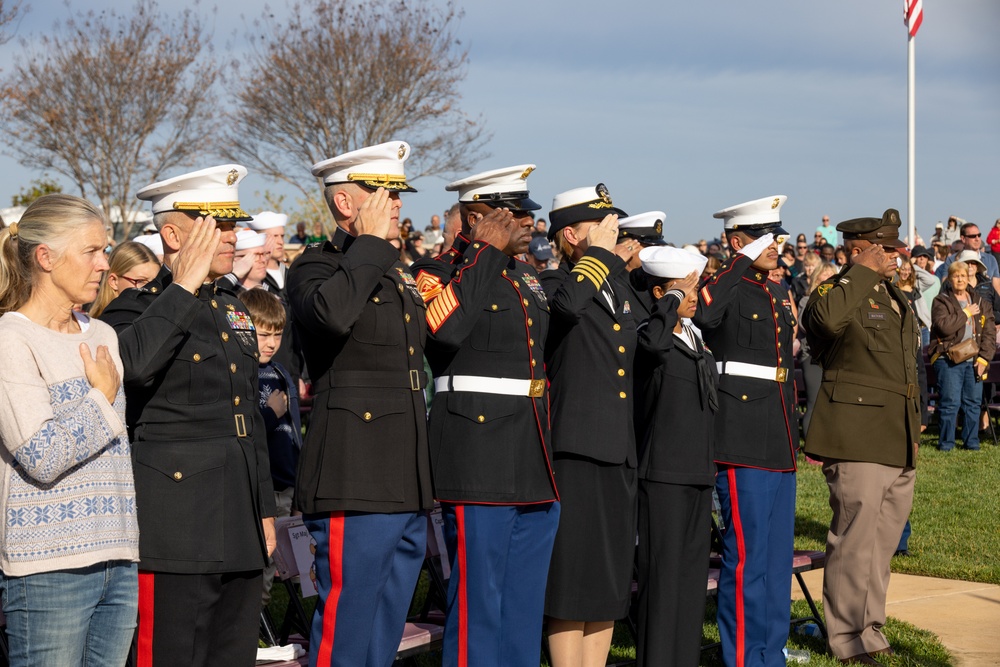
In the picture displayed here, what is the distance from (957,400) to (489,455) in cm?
1034

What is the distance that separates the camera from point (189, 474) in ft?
12.7

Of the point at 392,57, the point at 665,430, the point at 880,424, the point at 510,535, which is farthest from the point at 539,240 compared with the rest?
the point at 392,57

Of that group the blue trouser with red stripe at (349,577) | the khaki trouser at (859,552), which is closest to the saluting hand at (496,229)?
the blue trouser with red stripe at (349,577)

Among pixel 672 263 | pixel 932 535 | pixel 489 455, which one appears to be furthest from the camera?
pixel 932 535

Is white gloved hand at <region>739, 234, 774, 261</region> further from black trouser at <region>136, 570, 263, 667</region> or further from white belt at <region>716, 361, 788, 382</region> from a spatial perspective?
black trouser at <region>136, 570, 263, 667</region>

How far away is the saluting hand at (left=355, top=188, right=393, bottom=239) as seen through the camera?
4.33 meters

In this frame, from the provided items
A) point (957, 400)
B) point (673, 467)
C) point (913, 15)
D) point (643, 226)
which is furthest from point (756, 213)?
point (913, 15)

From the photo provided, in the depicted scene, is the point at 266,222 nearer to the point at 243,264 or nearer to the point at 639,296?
the point at 243,264

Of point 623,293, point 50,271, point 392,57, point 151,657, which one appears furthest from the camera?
point 392,57

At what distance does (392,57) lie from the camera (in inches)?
1113

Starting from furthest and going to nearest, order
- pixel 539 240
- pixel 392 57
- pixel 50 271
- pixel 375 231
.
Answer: pixel 392 57
pixel 539 240
pixel 375 231
pixel 50 271

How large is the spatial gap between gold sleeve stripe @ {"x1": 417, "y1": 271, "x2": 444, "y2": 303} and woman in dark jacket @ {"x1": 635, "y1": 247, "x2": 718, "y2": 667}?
3.64ft

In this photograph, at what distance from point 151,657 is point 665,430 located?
2542 mm

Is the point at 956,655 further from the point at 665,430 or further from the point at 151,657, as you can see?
the point at 151,657
